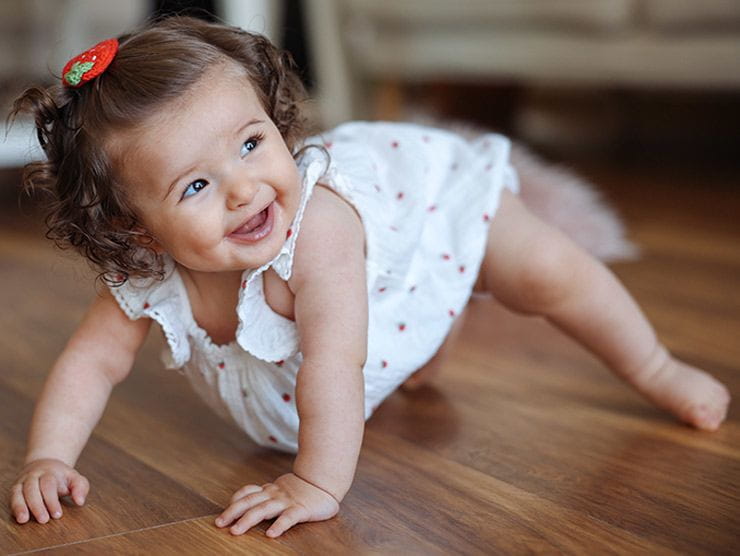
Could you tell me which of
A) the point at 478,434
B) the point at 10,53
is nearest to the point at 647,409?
the point at 478,434

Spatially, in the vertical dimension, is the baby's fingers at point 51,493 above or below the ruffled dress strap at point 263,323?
below

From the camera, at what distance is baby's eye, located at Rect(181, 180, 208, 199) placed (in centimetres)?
74

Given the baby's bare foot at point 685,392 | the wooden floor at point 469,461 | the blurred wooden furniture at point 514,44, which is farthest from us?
the blurred wooden furniture at point 514,44

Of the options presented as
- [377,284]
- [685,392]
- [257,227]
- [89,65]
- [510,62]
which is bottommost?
[510,62]

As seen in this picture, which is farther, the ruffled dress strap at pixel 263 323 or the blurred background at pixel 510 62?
the blurred background at pixel 510 62

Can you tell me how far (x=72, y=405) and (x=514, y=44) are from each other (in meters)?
1.72

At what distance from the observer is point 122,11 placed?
2.80 metres

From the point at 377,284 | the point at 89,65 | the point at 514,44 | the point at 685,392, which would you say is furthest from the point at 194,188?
the point at 514,44

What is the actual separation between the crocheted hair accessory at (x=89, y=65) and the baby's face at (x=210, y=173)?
0.05m

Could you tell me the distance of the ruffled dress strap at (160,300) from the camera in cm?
85

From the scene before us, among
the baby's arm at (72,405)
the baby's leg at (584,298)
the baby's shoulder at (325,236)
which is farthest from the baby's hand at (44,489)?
the baby's leg at (584,298)

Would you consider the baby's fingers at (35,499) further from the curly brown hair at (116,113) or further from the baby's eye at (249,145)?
the baby's eye at (249,145)

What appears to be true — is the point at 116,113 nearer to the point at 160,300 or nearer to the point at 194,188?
the point at 194,188

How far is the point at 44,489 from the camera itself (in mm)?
761
